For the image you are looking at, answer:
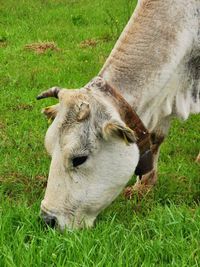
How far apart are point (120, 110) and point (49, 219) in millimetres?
980

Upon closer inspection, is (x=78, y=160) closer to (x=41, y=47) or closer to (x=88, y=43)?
(x=41, y=47)

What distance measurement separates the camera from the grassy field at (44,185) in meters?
4.19

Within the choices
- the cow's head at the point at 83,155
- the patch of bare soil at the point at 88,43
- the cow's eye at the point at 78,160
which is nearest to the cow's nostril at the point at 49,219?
the cow's head at the point at 83,155

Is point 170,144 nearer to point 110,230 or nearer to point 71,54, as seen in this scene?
point 110,230

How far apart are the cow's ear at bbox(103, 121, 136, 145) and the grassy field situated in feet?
2.15

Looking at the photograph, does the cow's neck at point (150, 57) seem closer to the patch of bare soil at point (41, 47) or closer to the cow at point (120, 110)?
the cow at point (120, 110)

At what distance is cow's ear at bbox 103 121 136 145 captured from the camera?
14.9 ft

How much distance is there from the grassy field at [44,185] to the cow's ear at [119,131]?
0.66 meters

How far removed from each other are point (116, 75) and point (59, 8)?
1119cm

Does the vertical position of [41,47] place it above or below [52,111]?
below

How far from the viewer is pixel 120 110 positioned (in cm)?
477

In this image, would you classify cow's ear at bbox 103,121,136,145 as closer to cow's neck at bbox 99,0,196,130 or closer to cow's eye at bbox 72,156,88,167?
cow's eye at bbox 72,156,88,167

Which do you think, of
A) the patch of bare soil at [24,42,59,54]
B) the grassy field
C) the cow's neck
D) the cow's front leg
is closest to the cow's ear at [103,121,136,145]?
the cow's neck

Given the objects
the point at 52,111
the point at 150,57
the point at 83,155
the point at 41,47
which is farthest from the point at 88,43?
the point at 83,155
